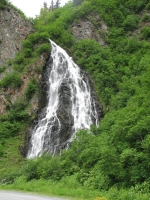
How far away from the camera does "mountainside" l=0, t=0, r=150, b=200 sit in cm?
1698

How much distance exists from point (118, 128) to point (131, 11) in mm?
53910

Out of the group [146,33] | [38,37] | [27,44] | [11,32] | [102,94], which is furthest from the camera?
[146,33]

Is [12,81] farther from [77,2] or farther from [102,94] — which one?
[77,2]

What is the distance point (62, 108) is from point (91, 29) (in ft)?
83.9

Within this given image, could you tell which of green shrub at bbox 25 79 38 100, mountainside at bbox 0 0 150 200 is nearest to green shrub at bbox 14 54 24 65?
mountainside at bbox 0 0 150 200

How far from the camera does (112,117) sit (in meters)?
29.3

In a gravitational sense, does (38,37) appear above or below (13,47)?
above

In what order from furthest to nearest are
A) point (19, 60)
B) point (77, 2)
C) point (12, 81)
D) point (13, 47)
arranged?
point (77, 2) < point (13, 47) < point (19, 60) < point (12, 81)

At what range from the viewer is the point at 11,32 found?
173ft

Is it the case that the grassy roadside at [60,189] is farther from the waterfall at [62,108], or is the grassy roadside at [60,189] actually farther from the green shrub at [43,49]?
the green shrub at [43,49]

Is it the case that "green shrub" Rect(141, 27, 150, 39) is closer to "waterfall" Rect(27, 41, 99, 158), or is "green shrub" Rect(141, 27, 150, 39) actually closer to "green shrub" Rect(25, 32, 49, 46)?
"waterfall" Rect(27, 41, 99, 158)

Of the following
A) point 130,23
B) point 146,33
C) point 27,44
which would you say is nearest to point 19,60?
point 27,44

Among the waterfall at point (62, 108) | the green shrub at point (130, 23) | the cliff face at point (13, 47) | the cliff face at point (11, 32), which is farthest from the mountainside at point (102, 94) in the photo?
the waterfall at point (62, 108)

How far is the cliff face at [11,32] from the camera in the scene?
49.5 m
